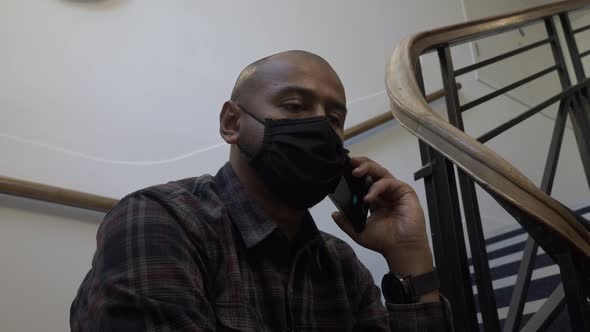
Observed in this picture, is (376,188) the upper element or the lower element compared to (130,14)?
lower

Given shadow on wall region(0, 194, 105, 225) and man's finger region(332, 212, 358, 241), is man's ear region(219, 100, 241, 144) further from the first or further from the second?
shadow on wall region(0, 194, 105, 225)

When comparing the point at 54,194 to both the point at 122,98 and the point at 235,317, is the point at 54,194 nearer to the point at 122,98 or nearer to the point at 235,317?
the point at 122,98

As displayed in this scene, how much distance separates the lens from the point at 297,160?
3.65ft

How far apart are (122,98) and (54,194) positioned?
0.68 metres

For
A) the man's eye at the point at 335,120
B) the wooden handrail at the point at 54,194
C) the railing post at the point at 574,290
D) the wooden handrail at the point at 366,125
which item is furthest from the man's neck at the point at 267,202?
the wooden handrail at the point at 366,125

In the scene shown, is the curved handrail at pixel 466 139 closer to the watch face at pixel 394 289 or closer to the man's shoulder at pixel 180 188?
the watch face at pixel 394 289

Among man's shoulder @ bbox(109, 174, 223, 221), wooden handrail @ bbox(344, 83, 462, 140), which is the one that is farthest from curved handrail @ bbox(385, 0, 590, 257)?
wooden handrail @ bbox(344, 83, 462, 140)

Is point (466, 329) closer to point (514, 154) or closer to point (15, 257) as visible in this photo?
point (15, 257)

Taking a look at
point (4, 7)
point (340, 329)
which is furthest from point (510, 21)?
point (4, 7)

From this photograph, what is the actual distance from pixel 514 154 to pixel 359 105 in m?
1.37

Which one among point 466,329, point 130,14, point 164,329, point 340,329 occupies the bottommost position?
point 466,329

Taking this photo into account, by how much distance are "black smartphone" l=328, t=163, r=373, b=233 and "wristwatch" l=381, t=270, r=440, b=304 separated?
0.19 meters

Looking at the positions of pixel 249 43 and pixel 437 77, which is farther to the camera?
pixel 437 77

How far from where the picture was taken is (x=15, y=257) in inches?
63.8
